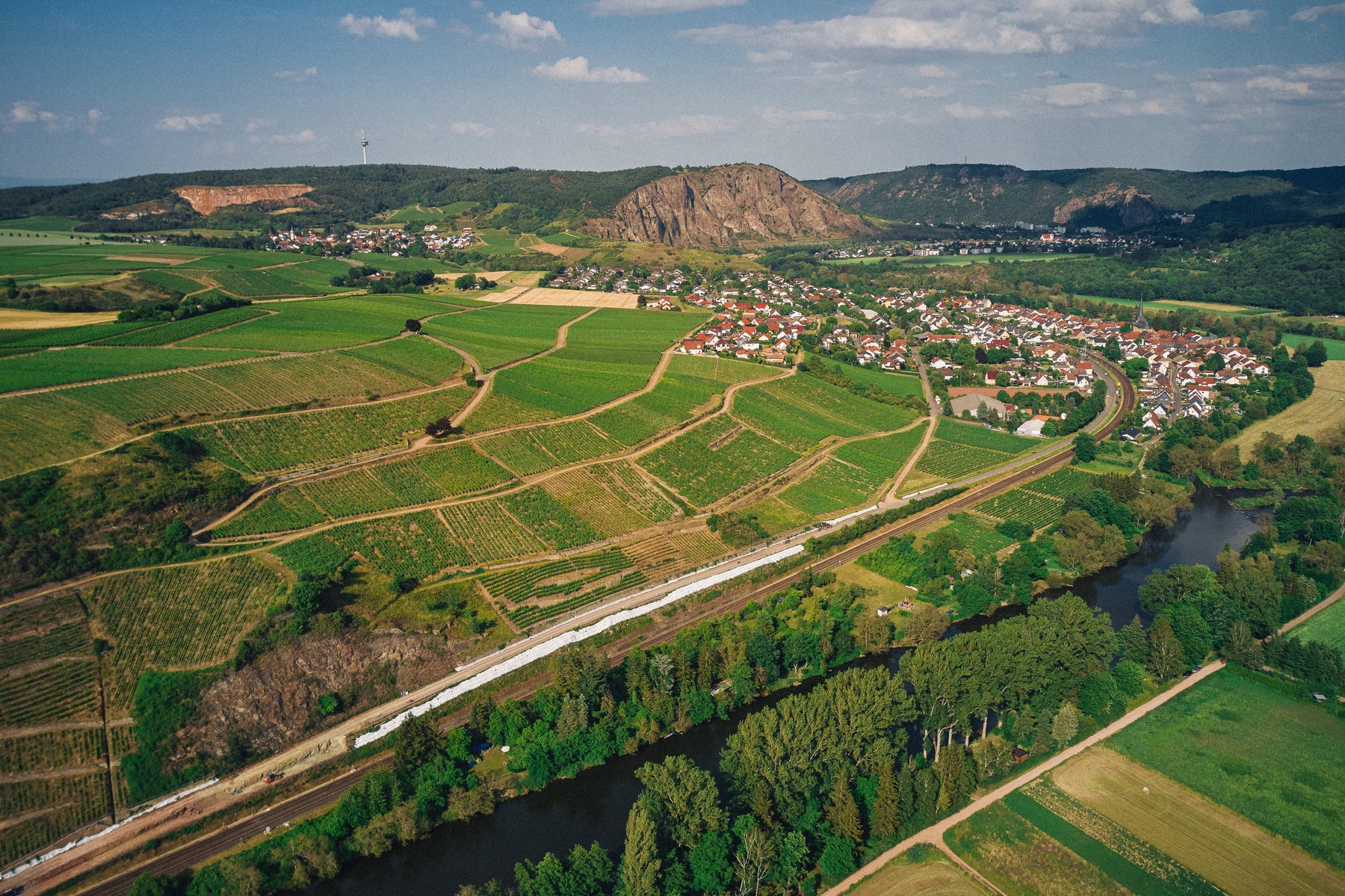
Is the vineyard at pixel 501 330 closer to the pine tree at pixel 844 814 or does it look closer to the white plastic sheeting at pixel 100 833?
the white plastic sheeting at pixel 100 833

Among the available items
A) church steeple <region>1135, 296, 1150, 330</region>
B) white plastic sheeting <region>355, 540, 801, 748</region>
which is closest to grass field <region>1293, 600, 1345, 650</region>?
white plastic sheeting <region>355, 540, 801, 748</region>

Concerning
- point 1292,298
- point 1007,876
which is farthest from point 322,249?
point 1292,298

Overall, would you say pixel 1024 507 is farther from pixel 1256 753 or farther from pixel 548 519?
pixel 548 519

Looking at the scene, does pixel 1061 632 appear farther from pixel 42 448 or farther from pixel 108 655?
pixel 42 448

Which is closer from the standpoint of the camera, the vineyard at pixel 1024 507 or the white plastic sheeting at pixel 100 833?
the white plastic sheeting at pixel 100 833

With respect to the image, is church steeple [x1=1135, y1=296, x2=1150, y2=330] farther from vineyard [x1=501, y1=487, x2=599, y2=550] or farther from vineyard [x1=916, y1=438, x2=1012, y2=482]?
vineyard [x1=501, y1=487, x2=599, y2=550]

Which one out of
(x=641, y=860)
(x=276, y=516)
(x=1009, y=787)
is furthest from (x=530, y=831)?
(x=276, y=516)

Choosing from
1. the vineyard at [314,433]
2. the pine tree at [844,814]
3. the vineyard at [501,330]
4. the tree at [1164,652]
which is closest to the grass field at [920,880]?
the pine tree at [844,814]
